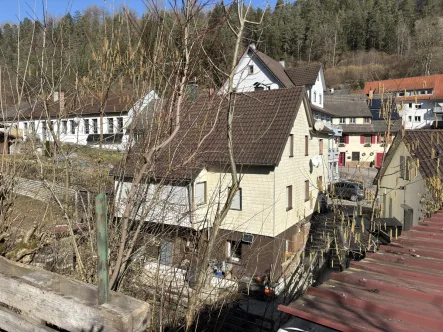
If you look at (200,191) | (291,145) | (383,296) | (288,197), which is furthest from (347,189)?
(383,296)

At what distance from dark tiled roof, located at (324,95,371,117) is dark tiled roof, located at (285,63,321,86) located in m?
9.81

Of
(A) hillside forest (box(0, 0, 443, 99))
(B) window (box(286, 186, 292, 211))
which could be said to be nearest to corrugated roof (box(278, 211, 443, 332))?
(A) hillside forest (box(0, 0, 443, 99))

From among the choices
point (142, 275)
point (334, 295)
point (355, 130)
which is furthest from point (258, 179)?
point (355, 130)

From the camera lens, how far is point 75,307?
1.97m

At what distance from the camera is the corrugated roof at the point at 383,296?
2467 mm

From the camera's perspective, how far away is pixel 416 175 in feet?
37.9

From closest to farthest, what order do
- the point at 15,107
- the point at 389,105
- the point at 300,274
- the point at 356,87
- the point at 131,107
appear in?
the point at 131,107 < the point at 15,107 < the point at 389,105 < the point at 300,274 < the point at 356,87

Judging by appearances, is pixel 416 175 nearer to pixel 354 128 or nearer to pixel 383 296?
pixel 383 296

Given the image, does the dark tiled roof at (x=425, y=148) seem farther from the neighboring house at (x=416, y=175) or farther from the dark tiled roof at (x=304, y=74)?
the dark tiled roof at (x=304, y=74)

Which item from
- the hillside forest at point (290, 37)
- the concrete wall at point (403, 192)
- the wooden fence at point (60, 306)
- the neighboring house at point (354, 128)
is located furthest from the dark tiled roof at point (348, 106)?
the wooden fence at point (60, 306)

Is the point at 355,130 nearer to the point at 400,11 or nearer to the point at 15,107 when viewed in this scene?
the point at 15,107

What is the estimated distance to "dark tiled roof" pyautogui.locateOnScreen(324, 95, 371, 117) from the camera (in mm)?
39250

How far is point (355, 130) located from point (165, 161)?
125ft

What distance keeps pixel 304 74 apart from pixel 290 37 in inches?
1587
